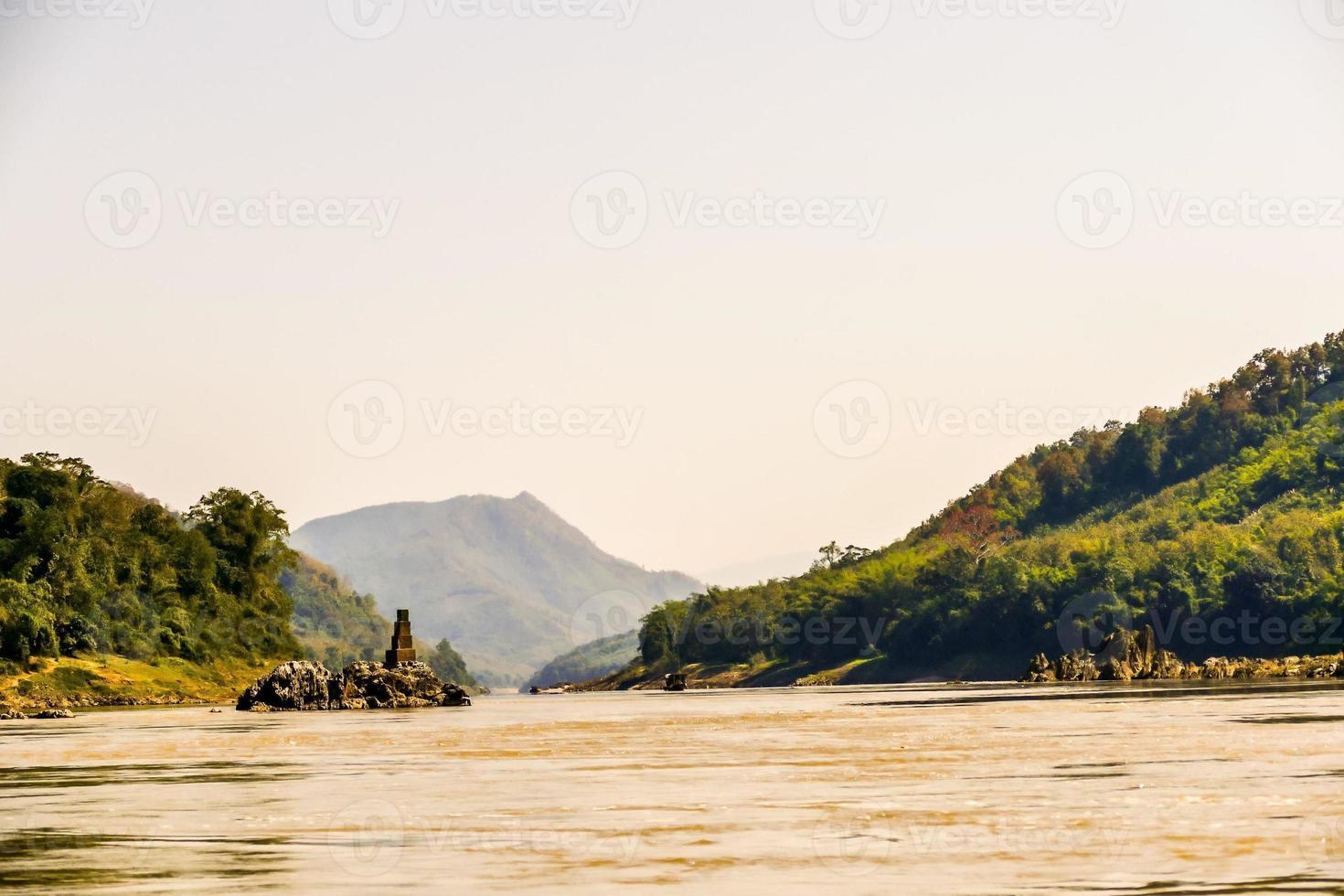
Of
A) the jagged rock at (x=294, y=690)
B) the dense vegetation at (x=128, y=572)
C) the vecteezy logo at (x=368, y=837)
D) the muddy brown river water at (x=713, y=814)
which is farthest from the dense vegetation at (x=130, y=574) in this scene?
the vecteezy logo at (x=368, y=837)

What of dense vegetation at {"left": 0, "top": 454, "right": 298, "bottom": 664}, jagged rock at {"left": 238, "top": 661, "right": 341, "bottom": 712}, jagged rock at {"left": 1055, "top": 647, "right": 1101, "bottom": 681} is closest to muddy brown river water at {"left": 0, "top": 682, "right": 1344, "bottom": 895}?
jagged rock at {"left": 238, "top": 661, "right": 341, "bottom": 712}

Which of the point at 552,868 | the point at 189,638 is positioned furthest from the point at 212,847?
the point at 189,638

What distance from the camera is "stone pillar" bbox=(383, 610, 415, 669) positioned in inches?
5157

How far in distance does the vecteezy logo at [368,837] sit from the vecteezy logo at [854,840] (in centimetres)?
652

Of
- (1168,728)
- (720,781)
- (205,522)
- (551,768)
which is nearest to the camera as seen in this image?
(720,781)

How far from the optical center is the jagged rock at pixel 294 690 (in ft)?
377

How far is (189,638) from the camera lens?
545 feet

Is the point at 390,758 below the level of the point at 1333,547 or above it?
below

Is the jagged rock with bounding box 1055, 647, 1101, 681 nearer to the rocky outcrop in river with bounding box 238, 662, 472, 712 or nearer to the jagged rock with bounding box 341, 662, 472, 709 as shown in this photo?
the jagged rock with bounding box 341, 662, 472, 709

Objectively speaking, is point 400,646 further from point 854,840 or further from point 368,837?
point 854,840

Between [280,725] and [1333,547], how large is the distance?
5900 inches

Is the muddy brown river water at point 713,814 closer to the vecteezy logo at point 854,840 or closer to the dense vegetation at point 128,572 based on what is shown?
the vecteezy logo at point 854,840

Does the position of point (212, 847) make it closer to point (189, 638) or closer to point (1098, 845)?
point (1098, 845)

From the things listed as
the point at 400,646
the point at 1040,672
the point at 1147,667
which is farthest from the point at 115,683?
the point at 1147,667
